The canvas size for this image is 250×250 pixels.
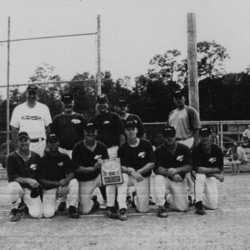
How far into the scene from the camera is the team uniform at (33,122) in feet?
18.5

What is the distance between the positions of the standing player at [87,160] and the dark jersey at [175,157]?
0.79m

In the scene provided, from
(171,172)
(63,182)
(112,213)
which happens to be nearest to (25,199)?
(63,182)

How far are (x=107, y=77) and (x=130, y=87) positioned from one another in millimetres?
4078

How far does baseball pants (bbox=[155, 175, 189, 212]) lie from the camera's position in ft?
17.1

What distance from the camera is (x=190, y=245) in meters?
3.71

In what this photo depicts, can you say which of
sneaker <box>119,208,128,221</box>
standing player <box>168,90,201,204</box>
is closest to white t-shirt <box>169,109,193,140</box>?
standing player <box>168,90,201,204</box>

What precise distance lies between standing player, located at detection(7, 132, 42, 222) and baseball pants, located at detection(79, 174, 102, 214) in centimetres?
60

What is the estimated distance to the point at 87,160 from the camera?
5.41 m

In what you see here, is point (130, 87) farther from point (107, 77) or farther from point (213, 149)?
point (213, 149)

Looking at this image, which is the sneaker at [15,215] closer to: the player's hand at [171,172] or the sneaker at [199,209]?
the player's hand at [171,172]

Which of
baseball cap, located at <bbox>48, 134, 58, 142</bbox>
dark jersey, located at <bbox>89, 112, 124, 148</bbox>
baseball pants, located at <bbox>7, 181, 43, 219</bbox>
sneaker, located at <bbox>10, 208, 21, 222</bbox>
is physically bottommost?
sneaker, located at <bbox>10, 208, 21, 222</bbox>

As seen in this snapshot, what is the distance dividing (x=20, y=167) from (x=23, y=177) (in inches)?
5.9

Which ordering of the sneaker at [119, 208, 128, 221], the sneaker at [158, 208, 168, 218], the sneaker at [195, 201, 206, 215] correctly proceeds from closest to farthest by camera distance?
1. the sneaker at [119, 208, 128, 221]
2. the sneaker at [158, 208, 168, 218]
3. the sneaker at [195, 201, 206, 215]

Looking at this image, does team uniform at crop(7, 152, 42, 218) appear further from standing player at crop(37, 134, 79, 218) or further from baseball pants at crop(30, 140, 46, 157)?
baseball pants at crop(30, 140, 46, 157)
